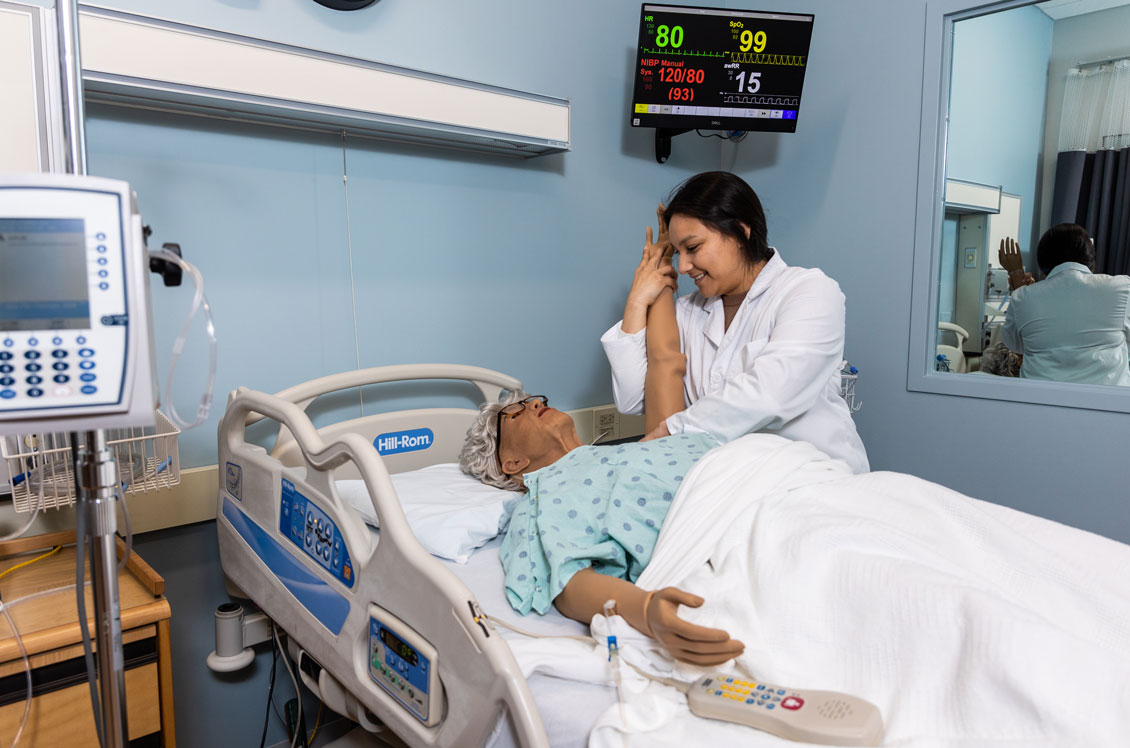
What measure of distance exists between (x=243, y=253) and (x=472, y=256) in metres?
0.69

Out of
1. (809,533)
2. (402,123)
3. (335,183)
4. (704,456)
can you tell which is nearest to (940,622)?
(809,533)

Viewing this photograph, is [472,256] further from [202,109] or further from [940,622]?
[940,622]

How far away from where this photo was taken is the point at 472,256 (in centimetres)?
230

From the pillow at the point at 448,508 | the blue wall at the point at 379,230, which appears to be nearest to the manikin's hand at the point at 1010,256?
the blue wall at the point at 379,230

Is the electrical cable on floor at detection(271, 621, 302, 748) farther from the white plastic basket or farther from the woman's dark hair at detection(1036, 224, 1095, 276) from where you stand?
the woman's dark hair at detection(1036, 224, 1095, 276)

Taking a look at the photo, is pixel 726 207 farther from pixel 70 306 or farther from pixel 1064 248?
pixel 70 306

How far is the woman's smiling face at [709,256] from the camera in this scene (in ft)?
6.61

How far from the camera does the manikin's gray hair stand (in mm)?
1858

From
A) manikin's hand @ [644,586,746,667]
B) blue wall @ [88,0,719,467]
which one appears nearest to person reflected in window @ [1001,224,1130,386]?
blue wall @ [88,0,719,467]

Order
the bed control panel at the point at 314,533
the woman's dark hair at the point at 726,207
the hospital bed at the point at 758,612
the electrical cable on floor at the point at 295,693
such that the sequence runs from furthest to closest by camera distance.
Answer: the woman's dark hair at the point at 726,207 < the electrical cable on floor at the point at 295,693 < the bed control panel at the point at 314,533 < the hospital bed at the point at 758,612

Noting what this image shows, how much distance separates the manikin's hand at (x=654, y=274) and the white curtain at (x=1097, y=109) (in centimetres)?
131

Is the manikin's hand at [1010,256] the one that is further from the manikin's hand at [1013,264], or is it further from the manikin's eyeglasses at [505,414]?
the manikin's eyeglasses at [505,414]

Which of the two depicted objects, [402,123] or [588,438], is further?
[588,438]

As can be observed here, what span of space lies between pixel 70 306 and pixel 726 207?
5.29 feet
